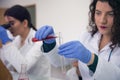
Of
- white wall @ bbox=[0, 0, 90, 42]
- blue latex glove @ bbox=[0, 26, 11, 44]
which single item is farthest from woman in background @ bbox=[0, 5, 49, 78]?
white wall @ bbox=[0, 0, 90, 42]

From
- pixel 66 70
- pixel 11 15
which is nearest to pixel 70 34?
pixel 11 15

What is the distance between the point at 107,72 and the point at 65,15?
1896 mm

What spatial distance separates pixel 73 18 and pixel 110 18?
5.60 feet

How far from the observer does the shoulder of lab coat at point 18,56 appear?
4.41 ft

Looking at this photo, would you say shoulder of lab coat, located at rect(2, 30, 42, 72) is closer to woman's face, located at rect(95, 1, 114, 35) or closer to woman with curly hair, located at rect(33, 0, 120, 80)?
woman with curly hair, located at rect(33, 0, 120, 80)

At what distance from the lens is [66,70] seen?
1136 millimetres

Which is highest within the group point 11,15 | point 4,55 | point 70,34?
point 11,15

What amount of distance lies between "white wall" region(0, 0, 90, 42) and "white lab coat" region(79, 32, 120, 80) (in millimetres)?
1382

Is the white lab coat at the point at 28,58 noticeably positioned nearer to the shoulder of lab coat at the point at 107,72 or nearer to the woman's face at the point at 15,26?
the woman's face at the point at 15,26

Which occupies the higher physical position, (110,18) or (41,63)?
(110,18)

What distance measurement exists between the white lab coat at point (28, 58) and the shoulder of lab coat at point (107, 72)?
0.49 meters

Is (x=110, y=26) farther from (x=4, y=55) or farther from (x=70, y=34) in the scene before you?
(x=70, y=34)

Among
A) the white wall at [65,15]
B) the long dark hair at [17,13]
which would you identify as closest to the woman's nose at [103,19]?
the long dark hair at [17,13]

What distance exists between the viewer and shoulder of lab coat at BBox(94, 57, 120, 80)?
94 cm
